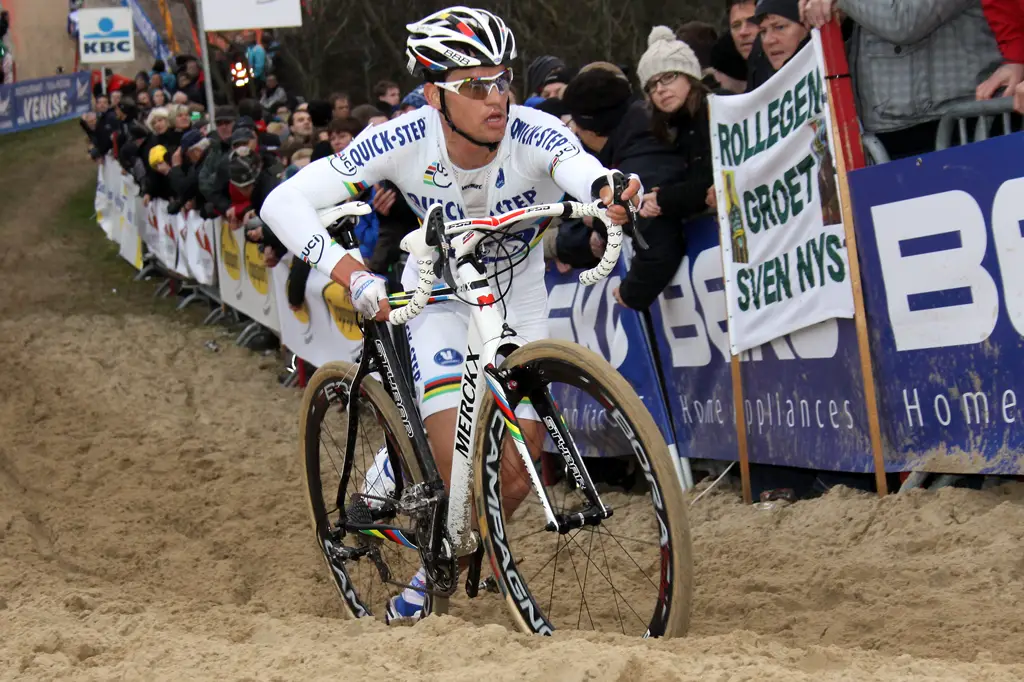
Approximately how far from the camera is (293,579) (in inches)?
246

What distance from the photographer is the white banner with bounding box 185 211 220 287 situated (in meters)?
14.8

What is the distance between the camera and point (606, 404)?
3855 mm

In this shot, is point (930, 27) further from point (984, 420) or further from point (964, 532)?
point (964, 532)

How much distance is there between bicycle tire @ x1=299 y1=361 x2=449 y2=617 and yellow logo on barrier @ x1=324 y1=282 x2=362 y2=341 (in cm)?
387

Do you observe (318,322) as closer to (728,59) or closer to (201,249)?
(728,59)

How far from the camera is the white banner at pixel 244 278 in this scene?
40.7ft

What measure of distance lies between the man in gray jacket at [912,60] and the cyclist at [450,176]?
1544mm

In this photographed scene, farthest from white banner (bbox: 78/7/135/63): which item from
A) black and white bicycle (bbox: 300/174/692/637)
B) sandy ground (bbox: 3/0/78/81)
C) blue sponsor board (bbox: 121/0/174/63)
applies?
black and white bicycle (bbox: 300/174/692/637)

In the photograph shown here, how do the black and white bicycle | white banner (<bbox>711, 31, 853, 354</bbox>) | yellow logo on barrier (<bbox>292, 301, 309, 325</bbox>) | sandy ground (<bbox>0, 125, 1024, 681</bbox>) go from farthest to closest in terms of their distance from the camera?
yellow logo on barrier (<bbox>292, 301, 309, 325</bbox>)
white banner (<bbox>711, 31, 853, 354</bbox>)
the black and white bicycle
sandy ground (<bbox>0, 125, 1024, 681</bbox>)

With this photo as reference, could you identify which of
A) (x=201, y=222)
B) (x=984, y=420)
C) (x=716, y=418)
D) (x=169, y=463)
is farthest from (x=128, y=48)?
(x=984, y=420)

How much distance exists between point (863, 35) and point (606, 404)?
2604 mm

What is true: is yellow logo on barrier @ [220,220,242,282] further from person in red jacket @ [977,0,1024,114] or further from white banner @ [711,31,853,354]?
person in red jacket @ [977,0,1024,114]

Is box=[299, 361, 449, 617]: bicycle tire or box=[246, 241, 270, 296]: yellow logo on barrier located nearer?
box=[299, 361, 449, 617]: bicycle tire

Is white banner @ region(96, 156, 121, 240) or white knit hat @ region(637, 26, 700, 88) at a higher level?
white knit hat @ region(637, 26, 700, 88)
